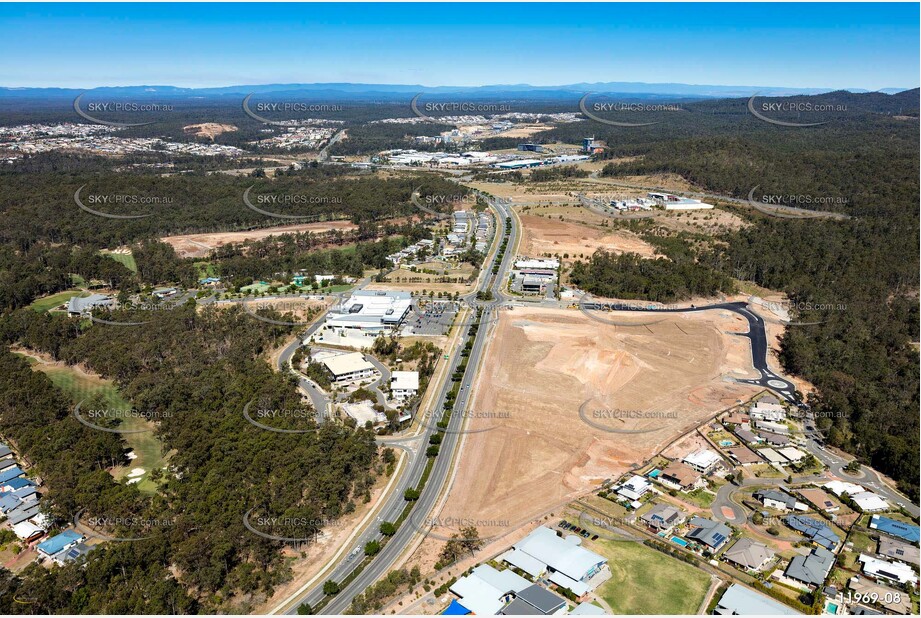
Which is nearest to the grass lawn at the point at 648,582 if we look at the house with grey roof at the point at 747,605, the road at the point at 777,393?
the house with grey roof at the point at 747,605

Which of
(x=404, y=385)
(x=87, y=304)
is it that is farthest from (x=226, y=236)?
(x=404, y=385)

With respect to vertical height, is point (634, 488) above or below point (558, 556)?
below

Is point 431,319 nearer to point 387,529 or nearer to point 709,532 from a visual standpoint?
point 387,529

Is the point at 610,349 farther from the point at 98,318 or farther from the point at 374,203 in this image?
the point at 374,203

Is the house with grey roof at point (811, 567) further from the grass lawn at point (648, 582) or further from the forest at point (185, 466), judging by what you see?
the forest at point (185, 466)

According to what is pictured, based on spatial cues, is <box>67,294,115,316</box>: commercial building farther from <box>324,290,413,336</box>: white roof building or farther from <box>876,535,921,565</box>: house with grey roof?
<box>876,535,921,565</box>: house with grey roof

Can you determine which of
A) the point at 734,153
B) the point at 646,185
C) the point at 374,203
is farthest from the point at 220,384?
the point at 734,153

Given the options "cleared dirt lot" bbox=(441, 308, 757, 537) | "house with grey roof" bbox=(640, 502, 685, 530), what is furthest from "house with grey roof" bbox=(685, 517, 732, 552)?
"cleared dirt lot" bbox=(441, 308, 757, 537)
